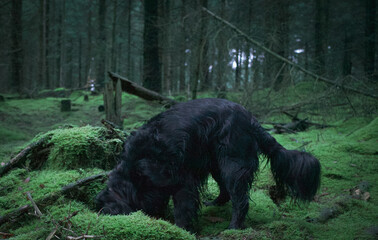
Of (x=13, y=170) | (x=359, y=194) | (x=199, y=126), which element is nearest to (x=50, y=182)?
(x=13, y=170)

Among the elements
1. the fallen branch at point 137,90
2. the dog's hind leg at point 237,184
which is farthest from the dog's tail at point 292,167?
the fallen branch at point 137,90

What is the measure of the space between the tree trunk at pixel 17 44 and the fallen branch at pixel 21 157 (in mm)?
10309

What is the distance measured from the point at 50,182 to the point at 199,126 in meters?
1.88

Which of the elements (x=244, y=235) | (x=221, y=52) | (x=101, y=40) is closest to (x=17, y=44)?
(x=101, y=40)

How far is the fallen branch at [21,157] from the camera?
357cm

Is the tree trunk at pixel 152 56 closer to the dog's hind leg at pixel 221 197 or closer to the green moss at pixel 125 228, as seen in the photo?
the dog's hind leg at pixel 221 197

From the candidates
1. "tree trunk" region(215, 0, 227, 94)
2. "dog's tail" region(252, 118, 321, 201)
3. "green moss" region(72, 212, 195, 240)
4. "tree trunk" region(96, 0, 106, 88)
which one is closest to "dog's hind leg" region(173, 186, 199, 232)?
"green moss" region(72, 212, 195, 240)

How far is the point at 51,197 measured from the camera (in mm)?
2764

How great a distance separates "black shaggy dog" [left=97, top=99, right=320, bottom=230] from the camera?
2.63 m

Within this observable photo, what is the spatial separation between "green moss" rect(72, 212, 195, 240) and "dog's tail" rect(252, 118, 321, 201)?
150 centimetres

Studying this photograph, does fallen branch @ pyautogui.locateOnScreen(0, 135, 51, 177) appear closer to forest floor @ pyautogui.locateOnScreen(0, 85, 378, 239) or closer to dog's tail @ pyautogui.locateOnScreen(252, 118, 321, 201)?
forest floor @ pyautogui.locateOnScreen(0, 85, 378, 239)

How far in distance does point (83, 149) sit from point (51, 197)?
2.97 ft

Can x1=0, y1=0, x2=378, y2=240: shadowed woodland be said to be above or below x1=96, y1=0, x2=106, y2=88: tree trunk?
below

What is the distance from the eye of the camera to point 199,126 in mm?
2830
